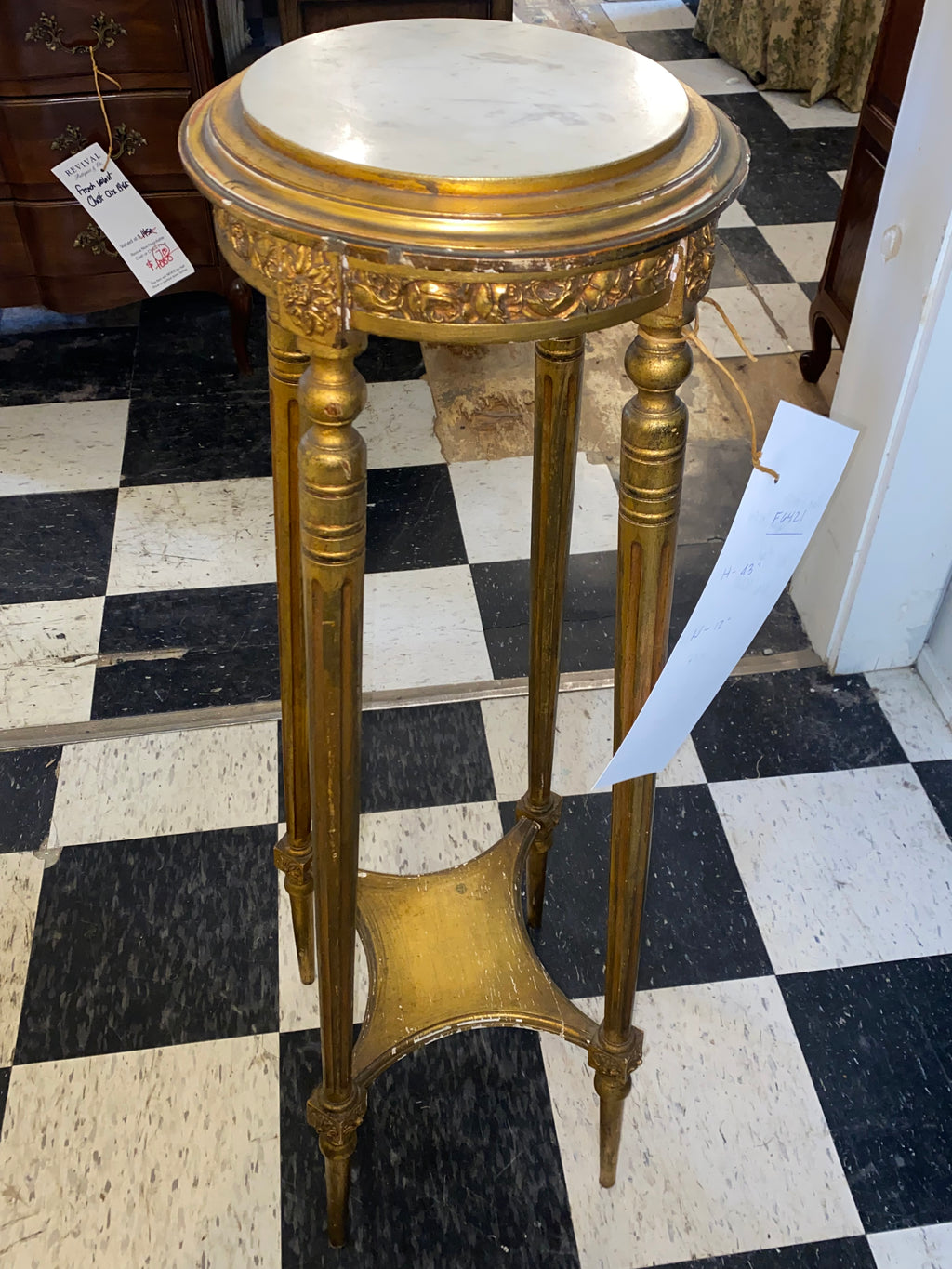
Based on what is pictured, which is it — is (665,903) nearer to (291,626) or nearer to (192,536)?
(291,626)

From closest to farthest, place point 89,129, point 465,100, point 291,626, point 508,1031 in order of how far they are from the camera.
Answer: point 465,100, point 291,626, point 508,1031, point 89,129

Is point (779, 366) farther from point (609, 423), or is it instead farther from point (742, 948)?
point (742, 948)

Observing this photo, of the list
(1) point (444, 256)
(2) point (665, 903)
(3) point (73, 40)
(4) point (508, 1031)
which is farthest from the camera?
(3) point (73, 40)

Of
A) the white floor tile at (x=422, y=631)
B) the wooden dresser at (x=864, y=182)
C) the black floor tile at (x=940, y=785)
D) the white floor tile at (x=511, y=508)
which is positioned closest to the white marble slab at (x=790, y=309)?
the wooden dresser at (x=864, y=182)

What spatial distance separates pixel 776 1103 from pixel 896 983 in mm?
217

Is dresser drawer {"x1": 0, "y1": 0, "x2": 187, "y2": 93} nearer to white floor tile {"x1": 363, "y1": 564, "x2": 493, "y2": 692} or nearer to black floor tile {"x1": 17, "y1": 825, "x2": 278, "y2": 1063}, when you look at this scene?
white floor tile {"x1": 363, "y1": 564, "x2": 493, "y2": 692}

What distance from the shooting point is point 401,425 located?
2.12 meters

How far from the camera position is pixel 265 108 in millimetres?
699

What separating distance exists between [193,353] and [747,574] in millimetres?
1785

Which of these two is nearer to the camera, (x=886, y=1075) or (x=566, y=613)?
(x=886, y=1075)

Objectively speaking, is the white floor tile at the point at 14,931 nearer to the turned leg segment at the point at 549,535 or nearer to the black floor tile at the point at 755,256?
the turned leg segment at the point at 549,535

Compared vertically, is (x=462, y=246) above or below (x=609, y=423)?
above

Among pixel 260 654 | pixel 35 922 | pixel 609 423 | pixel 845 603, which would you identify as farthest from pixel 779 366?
pixel 35 922

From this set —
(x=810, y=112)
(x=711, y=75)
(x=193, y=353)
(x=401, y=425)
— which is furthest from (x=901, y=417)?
(x=711, y=75)
